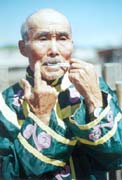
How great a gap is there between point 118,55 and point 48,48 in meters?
0.28

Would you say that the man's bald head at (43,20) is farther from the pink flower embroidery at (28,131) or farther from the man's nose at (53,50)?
the pink flower embroidery at (28,131)

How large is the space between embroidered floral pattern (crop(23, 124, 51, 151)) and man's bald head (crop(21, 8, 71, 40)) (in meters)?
0.32

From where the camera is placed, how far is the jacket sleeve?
4.88 ft

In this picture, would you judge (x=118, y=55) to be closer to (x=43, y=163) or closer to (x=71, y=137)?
(x=71, y=137)

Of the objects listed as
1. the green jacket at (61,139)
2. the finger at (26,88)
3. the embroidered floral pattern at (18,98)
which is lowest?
the green jacket at (61,139)

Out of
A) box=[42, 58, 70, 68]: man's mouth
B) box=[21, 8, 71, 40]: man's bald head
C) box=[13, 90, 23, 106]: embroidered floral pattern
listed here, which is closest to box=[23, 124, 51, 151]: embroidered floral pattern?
box=[13, 90, 23, 106]: embroidered floral pattern

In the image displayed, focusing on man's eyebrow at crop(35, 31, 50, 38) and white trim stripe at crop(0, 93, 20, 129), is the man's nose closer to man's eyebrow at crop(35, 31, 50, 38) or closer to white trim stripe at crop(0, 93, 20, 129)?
man's eyebrow at crop(35, 31, 50, 38)

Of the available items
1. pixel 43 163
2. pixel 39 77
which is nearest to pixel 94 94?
pixel 39 77

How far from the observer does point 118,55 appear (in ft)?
5.31

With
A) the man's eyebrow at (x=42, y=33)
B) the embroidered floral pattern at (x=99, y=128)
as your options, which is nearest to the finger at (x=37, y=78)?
the man's eyebrow at (x=42, y=33)

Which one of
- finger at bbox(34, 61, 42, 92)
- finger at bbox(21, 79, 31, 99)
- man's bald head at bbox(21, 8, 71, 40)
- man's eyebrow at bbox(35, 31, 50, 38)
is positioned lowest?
finger at bbox(21, 79, 31, 99)

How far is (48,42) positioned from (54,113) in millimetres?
250

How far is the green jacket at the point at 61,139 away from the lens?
150cm

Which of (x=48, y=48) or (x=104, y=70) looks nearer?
(x=48, y=48)
